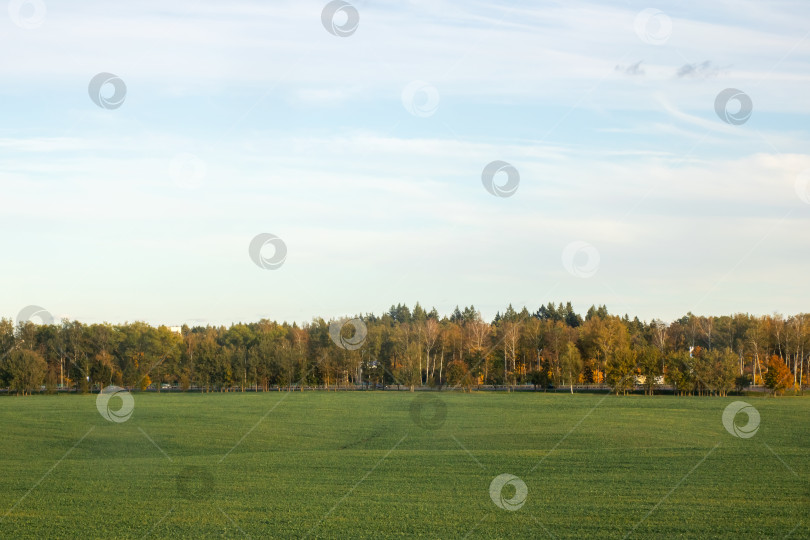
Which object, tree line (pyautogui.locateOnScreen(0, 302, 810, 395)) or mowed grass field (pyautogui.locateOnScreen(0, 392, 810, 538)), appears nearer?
mowed grass field (pyautogui.locateOnScreen(0, 392, 810, 538))

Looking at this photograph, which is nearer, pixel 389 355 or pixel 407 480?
pixel 407 480

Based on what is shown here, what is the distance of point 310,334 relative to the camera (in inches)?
5231

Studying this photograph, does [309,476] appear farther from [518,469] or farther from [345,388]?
[345,388]

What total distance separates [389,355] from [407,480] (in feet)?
302

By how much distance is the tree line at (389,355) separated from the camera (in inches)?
4060

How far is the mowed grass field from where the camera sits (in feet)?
61.3

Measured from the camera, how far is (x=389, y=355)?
117375mm

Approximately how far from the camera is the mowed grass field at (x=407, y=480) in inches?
736

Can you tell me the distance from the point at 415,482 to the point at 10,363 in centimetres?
9779

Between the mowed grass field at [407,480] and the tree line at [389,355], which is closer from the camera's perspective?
the mowed grass field at [407,480]

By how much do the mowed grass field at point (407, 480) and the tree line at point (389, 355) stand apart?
4997 cm

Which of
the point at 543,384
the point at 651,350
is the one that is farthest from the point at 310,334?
the point at 651,350

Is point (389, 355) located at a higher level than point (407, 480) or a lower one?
higher

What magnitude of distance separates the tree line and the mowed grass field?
164ft
